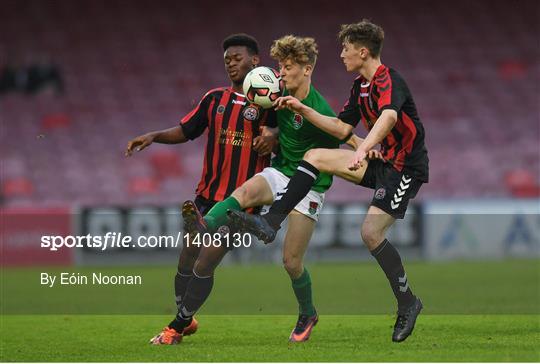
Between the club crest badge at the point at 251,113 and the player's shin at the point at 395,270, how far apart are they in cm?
127

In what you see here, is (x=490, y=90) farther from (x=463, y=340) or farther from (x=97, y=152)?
(x=463, y=340)

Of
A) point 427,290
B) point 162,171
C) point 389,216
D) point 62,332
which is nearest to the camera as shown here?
point 389,216

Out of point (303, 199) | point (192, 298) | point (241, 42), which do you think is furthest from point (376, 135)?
point (192, 298)

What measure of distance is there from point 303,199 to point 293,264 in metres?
0.45

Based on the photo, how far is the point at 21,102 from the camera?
21.0 metres

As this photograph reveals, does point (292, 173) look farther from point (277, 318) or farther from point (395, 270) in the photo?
point (277, 318)

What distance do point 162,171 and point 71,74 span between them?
351 cm

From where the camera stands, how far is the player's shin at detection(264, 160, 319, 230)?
21.7 feet

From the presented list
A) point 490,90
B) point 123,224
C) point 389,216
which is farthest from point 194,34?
point 389,216

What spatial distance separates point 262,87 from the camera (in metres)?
6.77

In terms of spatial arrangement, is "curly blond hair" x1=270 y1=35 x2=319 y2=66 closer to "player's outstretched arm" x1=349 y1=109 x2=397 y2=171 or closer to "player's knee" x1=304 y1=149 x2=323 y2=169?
"player's knee" x1=304 y1=149 x2=323 y2=169

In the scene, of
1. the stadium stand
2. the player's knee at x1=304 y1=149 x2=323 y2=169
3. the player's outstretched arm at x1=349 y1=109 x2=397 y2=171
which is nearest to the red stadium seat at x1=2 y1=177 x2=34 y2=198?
the stadium stand

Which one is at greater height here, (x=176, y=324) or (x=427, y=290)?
(x=176, y=324)

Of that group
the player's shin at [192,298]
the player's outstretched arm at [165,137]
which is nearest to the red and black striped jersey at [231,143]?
the player's outstretched arm at [165,137]
